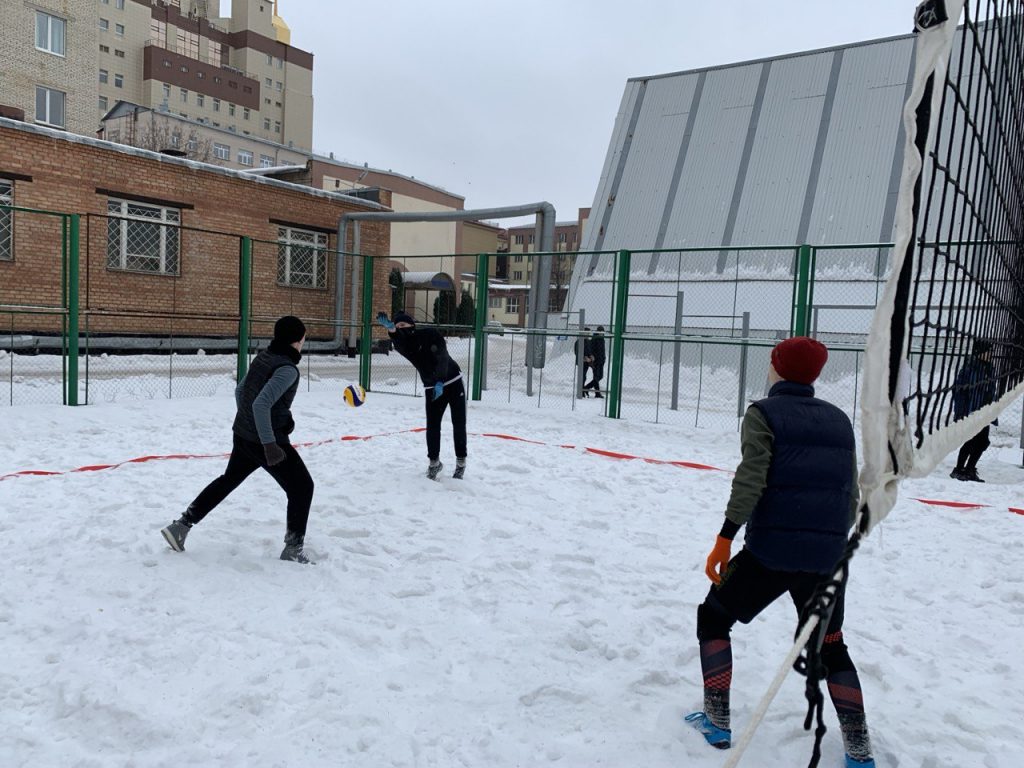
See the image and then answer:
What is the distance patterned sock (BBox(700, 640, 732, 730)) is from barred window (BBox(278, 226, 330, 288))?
676 inches

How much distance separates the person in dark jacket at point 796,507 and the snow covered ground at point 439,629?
1.54ft

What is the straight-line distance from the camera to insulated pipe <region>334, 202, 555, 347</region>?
50.6 feet

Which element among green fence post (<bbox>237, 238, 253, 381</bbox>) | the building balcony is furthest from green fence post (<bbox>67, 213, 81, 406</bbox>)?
the building balcony

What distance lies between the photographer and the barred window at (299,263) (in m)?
19.3

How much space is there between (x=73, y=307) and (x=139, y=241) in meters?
7.44

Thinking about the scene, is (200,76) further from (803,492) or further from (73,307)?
(803,492)

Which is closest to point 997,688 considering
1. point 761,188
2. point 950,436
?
point 950,436

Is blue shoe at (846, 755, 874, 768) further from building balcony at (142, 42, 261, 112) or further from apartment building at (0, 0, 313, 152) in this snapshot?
building balcony at (142, 42, 261, 112)

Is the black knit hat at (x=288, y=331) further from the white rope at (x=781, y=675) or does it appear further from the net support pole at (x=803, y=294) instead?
the net support pole at (x=803, y=294)

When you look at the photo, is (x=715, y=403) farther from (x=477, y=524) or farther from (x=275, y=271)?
(x=275, y=271)

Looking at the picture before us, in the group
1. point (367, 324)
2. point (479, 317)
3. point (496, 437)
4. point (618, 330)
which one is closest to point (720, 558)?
point (496, 437)

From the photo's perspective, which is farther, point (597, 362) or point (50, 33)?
point (50, 33)

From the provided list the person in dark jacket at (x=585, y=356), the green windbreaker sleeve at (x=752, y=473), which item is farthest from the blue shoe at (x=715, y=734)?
the person in dark jacket at (x=585, y=356)

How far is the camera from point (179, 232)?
56.2 feet
